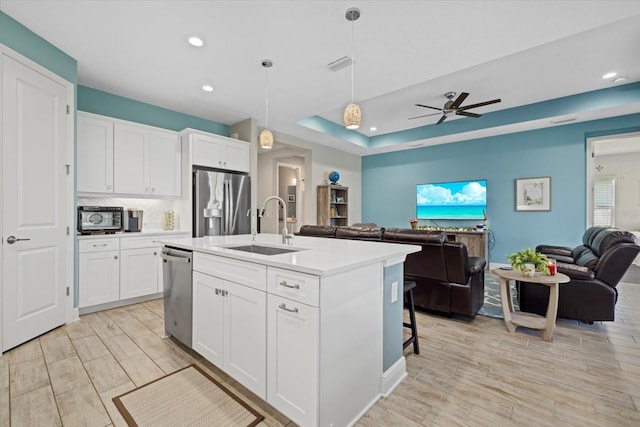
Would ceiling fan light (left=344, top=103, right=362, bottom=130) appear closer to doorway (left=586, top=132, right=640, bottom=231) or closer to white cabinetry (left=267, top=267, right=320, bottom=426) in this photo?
white cabinetry (left=267, top=267, right=320, bottom=426)

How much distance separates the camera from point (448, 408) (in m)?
1.65

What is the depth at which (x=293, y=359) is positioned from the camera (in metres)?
1.41

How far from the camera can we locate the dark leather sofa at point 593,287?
2680 mm

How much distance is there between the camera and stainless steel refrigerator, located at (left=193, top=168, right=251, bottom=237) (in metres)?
4.03

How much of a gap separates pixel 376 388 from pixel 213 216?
10.8 ft

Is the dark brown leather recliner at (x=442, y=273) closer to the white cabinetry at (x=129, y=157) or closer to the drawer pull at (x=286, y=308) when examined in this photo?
the drawer pull at (x=286, y=308)

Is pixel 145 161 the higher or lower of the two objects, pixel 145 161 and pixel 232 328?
the higher

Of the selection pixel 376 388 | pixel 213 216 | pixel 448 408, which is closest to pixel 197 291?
pixel 376 388

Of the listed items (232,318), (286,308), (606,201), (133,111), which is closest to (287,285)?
(286,308)

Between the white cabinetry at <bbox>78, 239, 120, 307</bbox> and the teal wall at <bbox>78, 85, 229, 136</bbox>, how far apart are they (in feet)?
5.73

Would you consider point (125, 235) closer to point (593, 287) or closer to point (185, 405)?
point (185, 405)

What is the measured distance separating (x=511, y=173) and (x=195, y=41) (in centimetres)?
595

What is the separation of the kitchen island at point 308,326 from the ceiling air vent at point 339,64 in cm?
211

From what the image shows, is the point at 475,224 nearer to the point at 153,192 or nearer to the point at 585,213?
the point at 585,213
